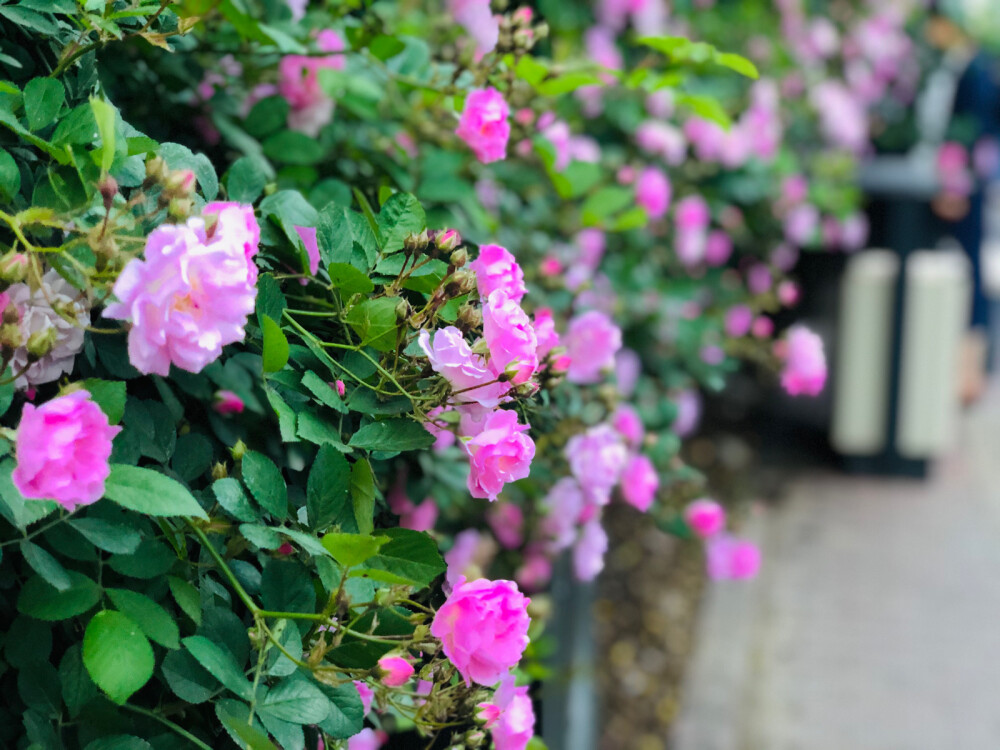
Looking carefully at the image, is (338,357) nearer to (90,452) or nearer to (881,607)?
(90,452)

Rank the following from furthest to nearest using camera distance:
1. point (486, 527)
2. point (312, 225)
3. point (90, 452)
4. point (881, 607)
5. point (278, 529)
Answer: point (881, 607) → point (486, 527) → point (312, 225) → point (278, 529) → point (90, 452)

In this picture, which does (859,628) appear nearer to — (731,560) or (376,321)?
(731,560)

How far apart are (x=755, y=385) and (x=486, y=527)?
3472 mm

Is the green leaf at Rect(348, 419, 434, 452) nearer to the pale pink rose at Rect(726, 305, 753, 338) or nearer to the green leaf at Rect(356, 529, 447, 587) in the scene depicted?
the green leaf at Rect(356, 529, 447, 587)

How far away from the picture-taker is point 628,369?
2.39 m

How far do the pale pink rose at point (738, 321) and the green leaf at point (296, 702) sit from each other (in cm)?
232

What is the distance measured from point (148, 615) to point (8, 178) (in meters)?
0.34

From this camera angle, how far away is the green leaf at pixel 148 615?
2.38 feet

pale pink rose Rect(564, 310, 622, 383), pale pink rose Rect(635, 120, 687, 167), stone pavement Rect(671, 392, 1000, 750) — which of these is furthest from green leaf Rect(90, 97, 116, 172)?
stone pavement Rect(671, 392, 1000, 750)

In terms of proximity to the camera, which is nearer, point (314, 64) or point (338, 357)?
point (338, 357)

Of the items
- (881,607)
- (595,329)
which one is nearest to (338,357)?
(595,329)

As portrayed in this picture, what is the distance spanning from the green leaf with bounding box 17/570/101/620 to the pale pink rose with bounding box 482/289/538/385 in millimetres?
340

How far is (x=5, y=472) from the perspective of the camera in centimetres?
64

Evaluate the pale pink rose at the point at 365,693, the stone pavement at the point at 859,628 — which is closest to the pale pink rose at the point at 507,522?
the pale pink rose at the point at 365,693
